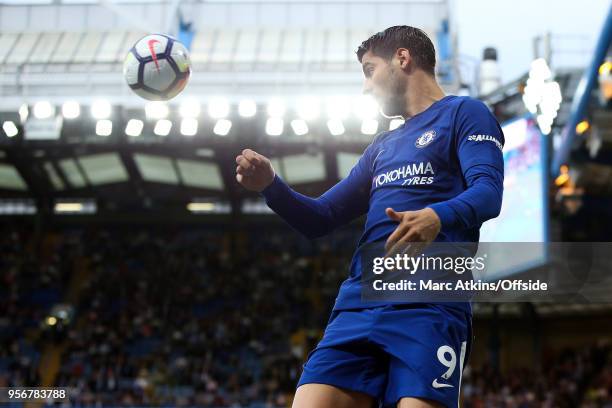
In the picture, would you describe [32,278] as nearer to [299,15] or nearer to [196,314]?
[196,314]

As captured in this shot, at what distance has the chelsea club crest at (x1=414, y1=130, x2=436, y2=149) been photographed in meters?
2.91

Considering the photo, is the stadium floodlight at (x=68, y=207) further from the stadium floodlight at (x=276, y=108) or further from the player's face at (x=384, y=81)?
the player's face at (x=384, y=81)

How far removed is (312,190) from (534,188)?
1146 cm

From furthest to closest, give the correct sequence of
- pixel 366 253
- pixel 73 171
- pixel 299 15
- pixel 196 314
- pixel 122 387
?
pixel 73 171
pixel 196 314
pixel 299 15
pixel 122 387
pixel 366 253

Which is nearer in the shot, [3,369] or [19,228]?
[3,369]

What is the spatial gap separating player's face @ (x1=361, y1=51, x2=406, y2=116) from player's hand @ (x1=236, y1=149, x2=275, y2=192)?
43 centimetres

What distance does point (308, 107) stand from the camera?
18.5 meters

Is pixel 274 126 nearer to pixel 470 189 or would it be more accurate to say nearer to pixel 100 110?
pixel 100 110

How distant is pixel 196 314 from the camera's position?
25859 mm

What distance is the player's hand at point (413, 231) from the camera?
244 cm

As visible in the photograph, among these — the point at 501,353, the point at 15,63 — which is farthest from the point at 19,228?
the point at 501,353

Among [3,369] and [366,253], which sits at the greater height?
[3,369]

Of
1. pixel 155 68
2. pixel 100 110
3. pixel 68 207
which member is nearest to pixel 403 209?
pixel 155 68

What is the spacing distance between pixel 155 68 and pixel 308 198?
7154 mm
